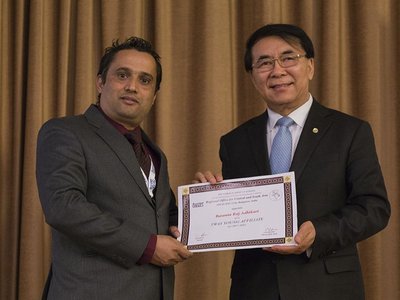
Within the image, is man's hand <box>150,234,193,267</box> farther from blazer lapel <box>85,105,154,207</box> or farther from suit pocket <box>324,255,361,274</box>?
suit pocket <box>324,255,361,274</box>

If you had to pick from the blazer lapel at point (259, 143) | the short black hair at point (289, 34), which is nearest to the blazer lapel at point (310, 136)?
the blazer lapel at point (259, 143)

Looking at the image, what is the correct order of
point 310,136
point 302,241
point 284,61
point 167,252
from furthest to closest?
point 284,61
point 310,136
point 167,252
point 302,241

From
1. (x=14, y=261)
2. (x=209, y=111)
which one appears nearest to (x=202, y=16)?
(x=209, y=111)

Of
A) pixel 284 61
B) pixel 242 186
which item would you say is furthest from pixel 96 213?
pixel 284 61

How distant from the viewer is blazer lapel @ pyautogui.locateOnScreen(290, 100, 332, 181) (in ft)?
6.88

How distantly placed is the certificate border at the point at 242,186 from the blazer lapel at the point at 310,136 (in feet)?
0.28

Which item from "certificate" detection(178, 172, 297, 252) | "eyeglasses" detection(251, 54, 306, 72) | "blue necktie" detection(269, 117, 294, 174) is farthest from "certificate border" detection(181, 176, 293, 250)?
"eyeglasses" detection(251, 54, 306, 72)

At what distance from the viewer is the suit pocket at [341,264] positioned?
2021mm

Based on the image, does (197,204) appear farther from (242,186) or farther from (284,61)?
(284,61)

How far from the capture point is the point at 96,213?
76.8 inches

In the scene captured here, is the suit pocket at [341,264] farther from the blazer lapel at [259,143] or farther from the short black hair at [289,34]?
the short black hair at [289,34]

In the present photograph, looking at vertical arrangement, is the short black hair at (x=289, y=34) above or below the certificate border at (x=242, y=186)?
above

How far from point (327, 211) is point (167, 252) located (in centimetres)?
57

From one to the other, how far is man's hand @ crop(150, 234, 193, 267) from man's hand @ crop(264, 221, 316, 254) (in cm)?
32
